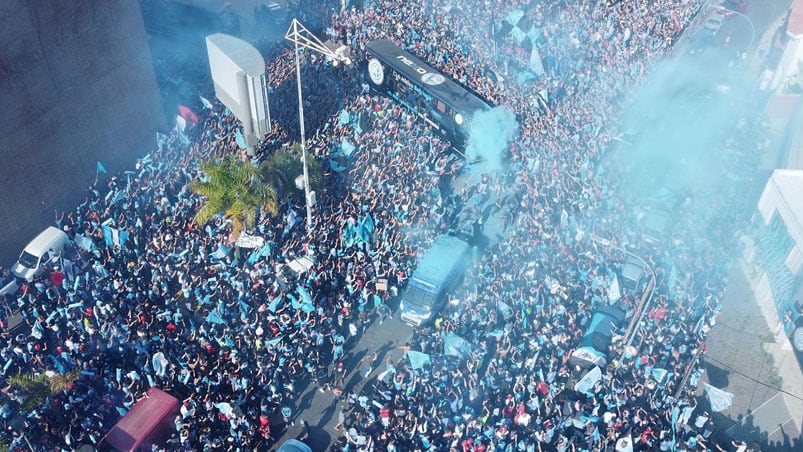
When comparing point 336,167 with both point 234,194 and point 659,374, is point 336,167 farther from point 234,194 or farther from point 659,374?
point 659,374

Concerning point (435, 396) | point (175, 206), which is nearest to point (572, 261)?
point (435, 396)

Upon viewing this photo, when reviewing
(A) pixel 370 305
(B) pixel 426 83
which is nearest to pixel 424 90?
(B) pixel 426 83

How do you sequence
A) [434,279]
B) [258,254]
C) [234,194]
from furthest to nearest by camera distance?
[234,194] → [258,254] → [434,279]

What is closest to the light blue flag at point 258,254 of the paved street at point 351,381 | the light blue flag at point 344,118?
the paved street at point 351,381

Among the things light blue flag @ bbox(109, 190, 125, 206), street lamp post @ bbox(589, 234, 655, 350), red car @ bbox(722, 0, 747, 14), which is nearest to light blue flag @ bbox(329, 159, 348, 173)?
light blue flag @ bbox(109, 190, 125, 206)

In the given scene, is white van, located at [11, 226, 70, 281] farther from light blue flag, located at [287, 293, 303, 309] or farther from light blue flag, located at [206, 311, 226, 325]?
light blue flag, located at [287, 293, 303, 309]

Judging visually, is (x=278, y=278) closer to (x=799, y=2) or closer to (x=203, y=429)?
(x=203, y=429)

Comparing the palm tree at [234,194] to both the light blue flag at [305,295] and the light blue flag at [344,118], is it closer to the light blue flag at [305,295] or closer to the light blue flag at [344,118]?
the light blue flag at [305,295]

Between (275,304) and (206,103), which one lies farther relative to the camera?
(206,103)
